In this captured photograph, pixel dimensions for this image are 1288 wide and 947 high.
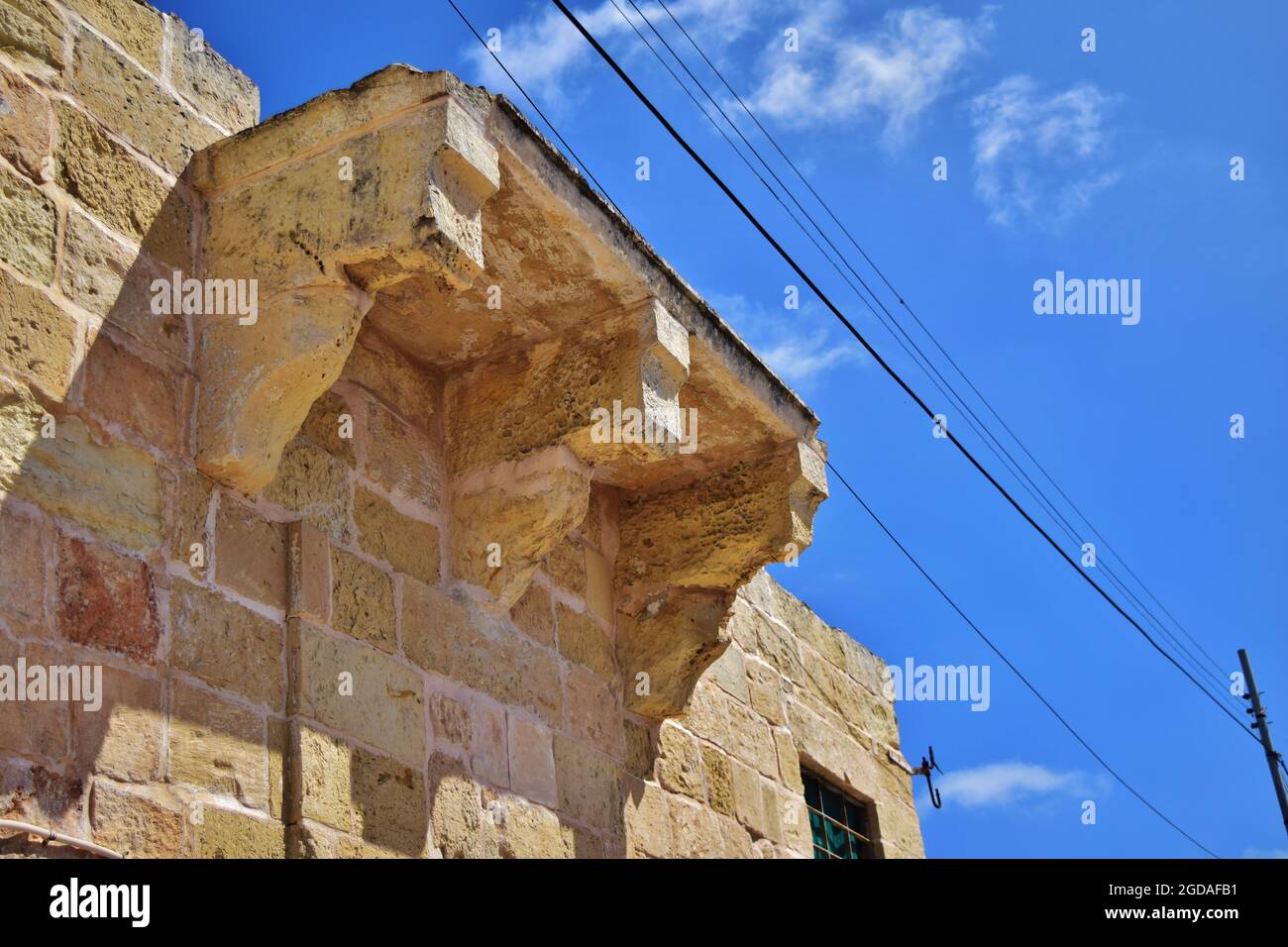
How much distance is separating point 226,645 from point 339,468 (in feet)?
2.31

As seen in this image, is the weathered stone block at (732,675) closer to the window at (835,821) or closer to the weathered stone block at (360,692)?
the window at (835,821)

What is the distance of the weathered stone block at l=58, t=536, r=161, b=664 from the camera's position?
3266 mm

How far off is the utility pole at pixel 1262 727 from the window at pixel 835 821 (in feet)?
42.7

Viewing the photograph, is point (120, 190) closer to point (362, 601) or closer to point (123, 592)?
point (123, 592)

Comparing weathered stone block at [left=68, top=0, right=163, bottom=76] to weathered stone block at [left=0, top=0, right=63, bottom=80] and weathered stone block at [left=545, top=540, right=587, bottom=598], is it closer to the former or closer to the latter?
weathered stone block at [left=0, top=0, right=63, bottom=80]

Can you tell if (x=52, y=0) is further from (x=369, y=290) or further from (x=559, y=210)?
(x=559, y=210)

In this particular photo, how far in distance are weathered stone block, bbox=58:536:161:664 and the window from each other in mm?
3564

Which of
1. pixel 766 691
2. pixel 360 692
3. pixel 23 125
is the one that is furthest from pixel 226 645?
pixel 766 691

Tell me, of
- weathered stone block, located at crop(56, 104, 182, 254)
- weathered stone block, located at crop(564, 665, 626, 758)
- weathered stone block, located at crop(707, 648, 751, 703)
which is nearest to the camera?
weathered stone block, located at crop(56, 104, 182, 254)

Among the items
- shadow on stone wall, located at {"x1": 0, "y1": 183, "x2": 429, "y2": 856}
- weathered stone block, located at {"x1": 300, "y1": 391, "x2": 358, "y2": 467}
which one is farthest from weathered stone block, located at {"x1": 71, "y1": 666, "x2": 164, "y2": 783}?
weathered stone block, located at {"x1": 300, "y1": 391, "x2": 358, "y2": 467}

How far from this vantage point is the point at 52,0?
3670 mm

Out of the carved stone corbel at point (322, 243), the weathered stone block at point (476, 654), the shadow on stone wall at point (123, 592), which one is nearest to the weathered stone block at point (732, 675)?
the weathered stone block at point (476, 654)

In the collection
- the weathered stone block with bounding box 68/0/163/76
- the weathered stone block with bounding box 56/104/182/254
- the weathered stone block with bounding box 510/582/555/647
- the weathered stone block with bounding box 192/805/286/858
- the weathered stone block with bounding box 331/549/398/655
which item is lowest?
the weathered stone block with bounding box 192/805/286/858
